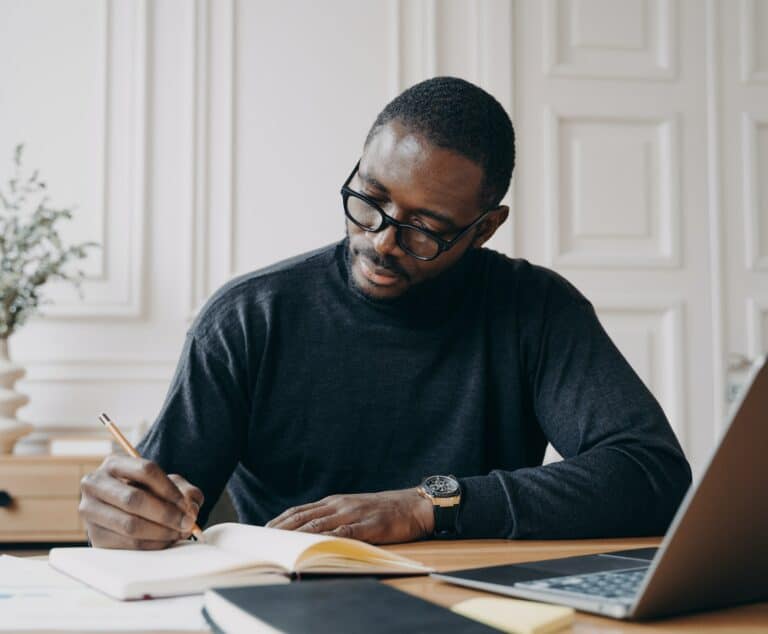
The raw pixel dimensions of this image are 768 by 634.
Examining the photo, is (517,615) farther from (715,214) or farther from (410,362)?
(715,214)

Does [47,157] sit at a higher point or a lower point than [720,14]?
lower

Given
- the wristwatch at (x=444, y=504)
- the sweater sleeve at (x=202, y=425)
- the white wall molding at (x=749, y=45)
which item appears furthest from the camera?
the white wall molding at (x=749, y=45)

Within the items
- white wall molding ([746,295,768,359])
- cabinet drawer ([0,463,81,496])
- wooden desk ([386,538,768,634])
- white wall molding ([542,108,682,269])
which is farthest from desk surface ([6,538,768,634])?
white wall molding ([746,295,768,359])

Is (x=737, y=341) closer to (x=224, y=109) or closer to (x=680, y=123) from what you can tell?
(x=680, y=123)

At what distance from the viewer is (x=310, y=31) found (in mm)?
2900

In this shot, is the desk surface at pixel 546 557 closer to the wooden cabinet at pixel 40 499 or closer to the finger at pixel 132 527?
the finger at pixel 132 527

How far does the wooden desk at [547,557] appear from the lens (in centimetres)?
66

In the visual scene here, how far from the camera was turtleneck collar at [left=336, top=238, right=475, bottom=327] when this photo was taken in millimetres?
1515

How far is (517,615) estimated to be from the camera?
627mm

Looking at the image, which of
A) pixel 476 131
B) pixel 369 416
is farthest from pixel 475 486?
pixel 476 131

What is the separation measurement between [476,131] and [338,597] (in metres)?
0.95

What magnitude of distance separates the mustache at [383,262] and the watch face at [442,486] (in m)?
0.39

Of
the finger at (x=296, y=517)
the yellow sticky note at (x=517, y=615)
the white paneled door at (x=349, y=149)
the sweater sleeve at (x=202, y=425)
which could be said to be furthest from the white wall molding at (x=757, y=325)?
the yellow sticky note at (x=517, y=615)

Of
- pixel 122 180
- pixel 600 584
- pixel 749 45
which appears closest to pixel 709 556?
pixel 600 584
